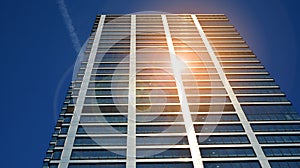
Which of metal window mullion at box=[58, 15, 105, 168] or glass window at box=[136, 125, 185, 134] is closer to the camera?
metal window mullion at box=[58, 15, 105, 168]

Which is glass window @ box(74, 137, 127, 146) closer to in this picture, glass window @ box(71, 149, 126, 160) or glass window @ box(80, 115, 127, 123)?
glass window @ box(71, 149, 126, 160)

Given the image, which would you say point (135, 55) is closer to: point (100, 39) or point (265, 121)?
point (100, 39)

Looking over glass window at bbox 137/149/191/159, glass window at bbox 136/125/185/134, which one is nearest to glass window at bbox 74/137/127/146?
glass window at bbox 137/149/191/159

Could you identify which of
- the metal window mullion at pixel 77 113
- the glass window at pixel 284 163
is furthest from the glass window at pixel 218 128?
the metal window mullion at pixel 77 113

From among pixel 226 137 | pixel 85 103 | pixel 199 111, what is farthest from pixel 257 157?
pixel 85 103

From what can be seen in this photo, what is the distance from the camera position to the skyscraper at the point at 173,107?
61.5 metres

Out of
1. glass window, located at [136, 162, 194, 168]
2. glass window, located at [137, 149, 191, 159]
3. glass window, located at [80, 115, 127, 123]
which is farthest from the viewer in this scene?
glass window, located at [80, 115, 127, 123]

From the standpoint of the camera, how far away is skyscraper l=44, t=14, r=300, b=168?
61531mm

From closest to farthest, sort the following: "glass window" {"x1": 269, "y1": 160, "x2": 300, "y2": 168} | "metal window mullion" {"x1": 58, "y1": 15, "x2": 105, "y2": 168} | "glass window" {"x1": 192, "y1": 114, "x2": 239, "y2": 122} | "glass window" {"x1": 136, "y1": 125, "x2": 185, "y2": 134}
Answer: "glass window" {"x1": 269, "y1": 160, "x2": 300, "y2": 168} → "metal window mullion" {"x1": 58, "y1": 15, "x2": 105, "y2": 168} → "glass window" {"x1": 136, "y1": 125, "x2": 185, "y2": 134} → "glass window" {"x1": 192, "y1": 114, "x2": 239, "y2": 122}

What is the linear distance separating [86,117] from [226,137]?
79.0ft

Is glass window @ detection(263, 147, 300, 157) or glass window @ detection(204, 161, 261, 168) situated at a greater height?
glass window @ detection(263, 147, 300, 157)

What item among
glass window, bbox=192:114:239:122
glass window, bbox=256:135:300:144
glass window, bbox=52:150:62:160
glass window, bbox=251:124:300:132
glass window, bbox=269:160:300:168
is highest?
glass window, bbox=192:114:239:122

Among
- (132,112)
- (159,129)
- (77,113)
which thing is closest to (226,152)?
(159,129)

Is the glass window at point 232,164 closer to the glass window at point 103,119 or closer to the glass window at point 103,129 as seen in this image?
the glass window at point 103,129
